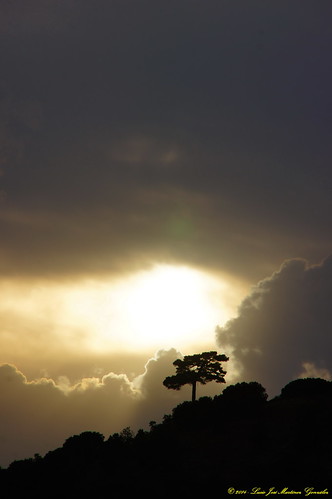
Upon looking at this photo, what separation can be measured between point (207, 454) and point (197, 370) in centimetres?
2100

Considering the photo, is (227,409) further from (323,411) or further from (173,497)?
(173,497)

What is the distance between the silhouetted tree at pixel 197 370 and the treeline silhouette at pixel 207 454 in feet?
18.4

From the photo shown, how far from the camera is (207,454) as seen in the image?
2559 inches

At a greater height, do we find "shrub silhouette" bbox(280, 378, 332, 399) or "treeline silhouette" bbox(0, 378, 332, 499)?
"shrub silhouette" bbox(280, 378, 332, 399)

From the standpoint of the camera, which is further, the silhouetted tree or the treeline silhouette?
the silhouetted tree

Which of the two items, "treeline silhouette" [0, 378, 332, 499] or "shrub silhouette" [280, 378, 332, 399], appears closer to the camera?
"treeline silhouette" [0, 378, 332, 499]

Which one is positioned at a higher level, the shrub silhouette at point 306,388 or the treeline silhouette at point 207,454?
the shrub silhouette at point 306,388

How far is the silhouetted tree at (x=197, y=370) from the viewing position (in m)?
85.1

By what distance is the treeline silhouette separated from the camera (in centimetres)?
5738

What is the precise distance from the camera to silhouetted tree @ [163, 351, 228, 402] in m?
85.1

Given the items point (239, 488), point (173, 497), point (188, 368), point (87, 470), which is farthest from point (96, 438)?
point (239, 488)

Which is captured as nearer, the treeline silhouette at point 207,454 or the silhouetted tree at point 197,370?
the treeline silhouette at point 207,454

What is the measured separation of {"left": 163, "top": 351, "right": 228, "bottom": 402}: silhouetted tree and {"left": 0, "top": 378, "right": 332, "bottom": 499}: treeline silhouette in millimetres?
5621

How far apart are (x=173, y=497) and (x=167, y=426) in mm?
18376
